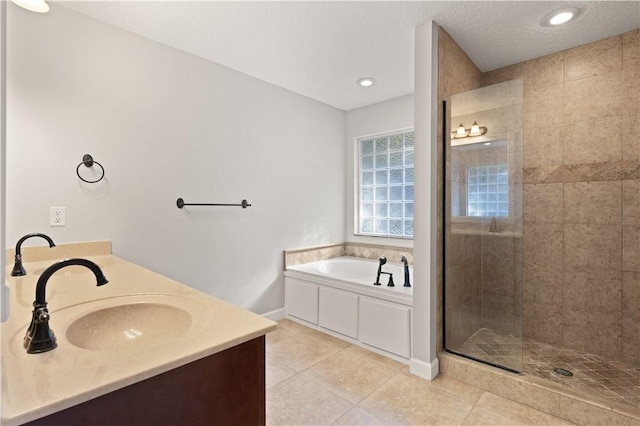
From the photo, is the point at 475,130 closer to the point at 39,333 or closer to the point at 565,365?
the point at 565,365

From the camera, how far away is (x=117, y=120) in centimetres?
223

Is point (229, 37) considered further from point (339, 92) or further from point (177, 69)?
point (339, 92)

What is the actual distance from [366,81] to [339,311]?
226 centimetres

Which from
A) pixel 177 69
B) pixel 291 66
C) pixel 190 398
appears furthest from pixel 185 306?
pixel 291 66

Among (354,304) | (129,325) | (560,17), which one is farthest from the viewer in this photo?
(354,304)

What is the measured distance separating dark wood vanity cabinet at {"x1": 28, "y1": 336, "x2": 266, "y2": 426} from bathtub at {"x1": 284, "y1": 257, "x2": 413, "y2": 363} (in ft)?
5.67

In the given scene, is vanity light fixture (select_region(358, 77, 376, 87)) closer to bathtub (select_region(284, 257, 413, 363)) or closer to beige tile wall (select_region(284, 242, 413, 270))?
beige tile wall (select_region(284, 242, 413, 270))

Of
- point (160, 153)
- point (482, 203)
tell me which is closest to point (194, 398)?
point (160, 153)

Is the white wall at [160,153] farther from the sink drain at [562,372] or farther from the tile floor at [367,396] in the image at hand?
the sink drain at [562,372]

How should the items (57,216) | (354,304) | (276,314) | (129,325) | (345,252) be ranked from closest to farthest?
(129,325), (57,216), (354,304), (276,314), (345,252)

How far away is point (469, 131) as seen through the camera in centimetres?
233

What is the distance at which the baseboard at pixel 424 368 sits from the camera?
7.21 feet

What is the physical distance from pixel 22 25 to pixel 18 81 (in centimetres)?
34

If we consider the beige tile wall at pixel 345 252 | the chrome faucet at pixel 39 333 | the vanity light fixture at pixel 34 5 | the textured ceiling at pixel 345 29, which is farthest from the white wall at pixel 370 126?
the chrome faucet at pixel 39 333
